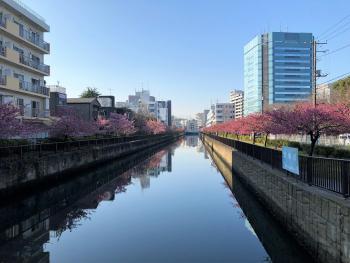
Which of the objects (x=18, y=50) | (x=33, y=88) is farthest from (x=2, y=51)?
(x=33, y=88)

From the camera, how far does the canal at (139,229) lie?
11.9 m

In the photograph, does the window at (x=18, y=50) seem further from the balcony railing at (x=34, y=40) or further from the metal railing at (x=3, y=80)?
the metal railing at (x=3, y=80)

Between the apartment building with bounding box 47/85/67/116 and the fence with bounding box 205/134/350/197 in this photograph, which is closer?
the fence with bounding box 205/134/350/197

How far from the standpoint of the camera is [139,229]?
15.3 meters

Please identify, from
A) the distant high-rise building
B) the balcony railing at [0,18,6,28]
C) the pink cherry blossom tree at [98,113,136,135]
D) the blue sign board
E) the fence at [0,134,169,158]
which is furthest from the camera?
the distant high-rise building

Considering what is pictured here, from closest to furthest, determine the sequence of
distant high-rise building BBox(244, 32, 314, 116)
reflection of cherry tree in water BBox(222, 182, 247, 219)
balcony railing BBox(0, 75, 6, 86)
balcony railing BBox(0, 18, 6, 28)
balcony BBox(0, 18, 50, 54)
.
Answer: reflection of cherry tree in water BBox(222, 182, 247, 219)
balcony railing BBox(0, 75, 6, 86)
balcony railing BBox(0, 18, 6, 28)
balcony BBox(0, 18, 50, 54)
distant high-rise building BBox(244, 32, 314, 116)

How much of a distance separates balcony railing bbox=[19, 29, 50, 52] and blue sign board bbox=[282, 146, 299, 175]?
3298cm

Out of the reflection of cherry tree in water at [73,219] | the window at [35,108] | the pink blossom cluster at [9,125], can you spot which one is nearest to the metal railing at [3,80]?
the window at [35,108]

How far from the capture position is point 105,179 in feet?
100.0

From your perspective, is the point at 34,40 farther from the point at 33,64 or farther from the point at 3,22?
the point at 3,22

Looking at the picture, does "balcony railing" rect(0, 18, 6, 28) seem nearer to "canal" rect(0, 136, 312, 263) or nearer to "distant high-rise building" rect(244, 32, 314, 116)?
"canal" rect(0, 136, 312, 263)

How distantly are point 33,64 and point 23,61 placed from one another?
2.66 metres

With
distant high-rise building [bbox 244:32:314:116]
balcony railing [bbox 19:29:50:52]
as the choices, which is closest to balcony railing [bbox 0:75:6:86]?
balcony railing [bbox 19:29:50:52]

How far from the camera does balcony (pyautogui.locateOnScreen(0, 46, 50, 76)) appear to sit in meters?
35.7
